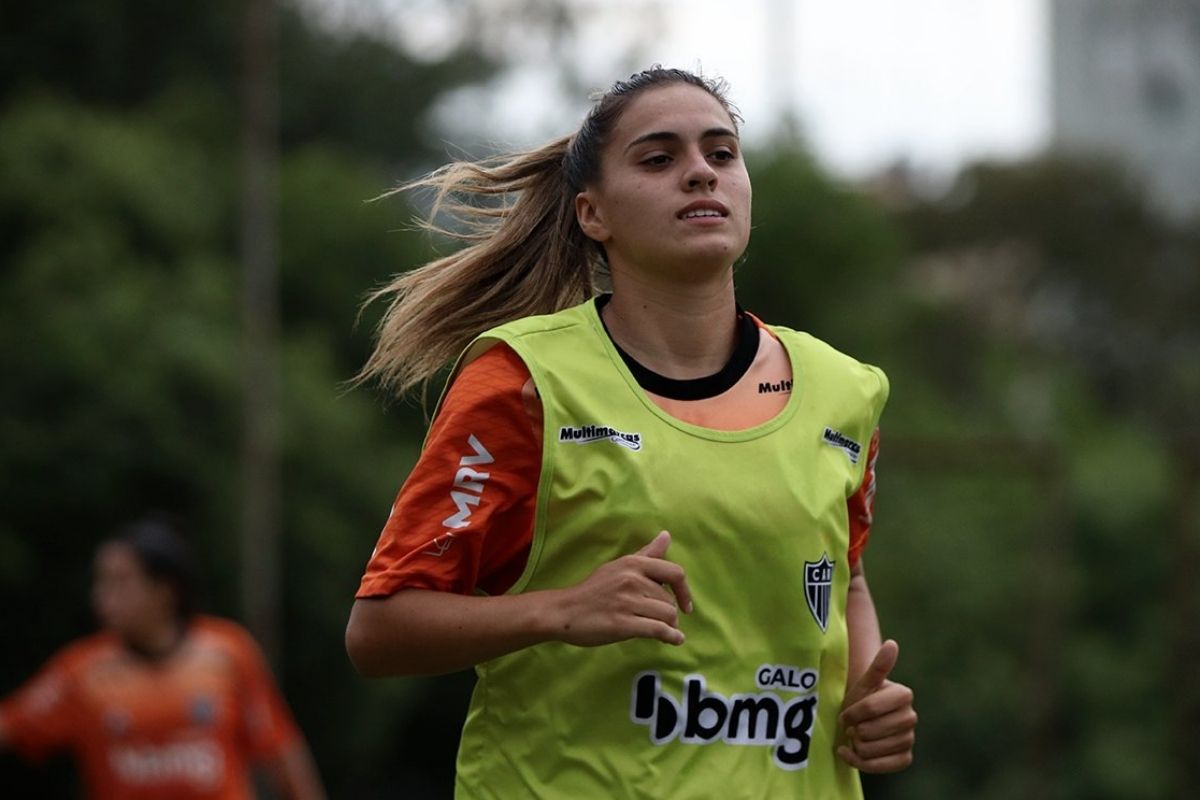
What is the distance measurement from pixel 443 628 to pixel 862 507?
863mm

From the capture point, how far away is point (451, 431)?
332 centimetres

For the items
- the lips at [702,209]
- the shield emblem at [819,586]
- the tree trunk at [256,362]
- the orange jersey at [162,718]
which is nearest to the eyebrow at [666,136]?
the lips at [702,209]

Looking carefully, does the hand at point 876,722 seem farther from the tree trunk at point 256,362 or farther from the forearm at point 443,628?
the tree trunk at point 256,362

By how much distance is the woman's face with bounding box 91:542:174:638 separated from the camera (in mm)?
7871

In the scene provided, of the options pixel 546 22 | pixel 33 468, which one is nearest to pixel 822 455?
pixel 33 468

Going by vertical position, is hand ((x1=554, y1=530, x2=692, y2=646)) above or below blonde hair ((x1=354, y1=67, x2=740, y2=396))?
below

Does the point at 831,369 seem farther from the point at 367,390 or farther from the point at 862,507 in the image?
the point at 367,390

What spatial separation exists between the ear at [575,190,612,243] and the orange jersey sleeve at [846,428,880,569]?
0.59m

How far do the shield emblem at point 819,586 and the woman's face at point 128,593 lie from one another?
488 centimetres

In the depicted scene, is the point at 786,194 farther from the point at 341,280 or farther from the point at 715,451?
the point at 715,451

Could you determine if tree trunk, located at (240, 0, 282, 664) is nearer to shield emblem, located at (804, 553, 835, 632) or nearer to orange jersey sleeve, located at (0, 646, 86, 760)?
orange jersey sleeve, located at (0, 646, 86, 760)

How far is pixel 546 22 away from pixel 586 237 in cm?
3105

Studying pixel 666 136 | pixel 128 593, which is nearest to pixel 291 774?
pixel 128 593

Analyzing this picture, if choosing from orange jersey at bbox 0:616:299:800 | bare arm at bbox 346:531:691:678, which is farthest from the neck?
orange jersey at bbox 0:616:299:800
